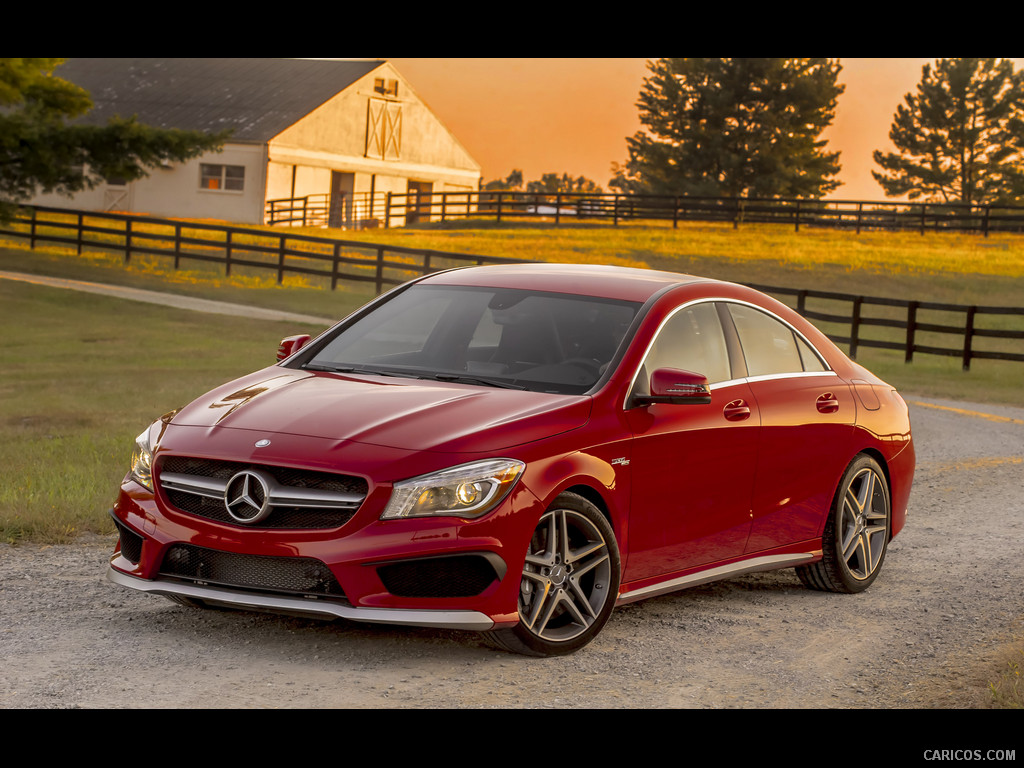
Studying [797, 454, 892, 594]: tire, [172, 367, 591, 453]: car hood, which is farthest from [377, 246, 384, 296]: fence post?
[172, 367, 591, 453]: car hood

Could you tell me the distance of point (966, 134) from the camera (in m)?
79.8

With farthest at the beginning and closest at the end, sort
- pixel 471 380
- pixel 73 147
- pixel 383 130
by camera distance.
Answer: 1. pixel 383 130
2. pixel 73 147
3. pixel 471 380

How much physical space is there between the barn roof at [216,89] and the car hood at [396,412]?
5133 cm

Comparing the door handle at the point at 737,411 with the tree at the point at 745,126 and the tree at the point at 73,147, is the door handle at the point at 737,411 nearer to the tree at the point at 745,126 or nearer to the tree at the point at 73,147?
the tree at the point at 73,147

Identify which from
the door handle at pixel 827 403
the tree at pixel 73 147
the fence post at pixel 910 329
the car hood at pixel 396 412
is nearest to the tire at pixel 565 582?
the car hood at pixel 396 412

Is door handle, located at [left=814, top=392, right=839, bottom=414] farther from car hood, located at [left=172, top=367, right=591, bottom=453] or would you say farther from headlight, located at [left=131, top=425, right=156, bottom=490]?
headlight, located at [left=131, top=425, right=156, bottom=490]

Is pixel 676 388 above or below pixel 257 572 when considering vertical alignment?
above

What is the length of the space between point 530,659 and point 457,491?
87 centimetres

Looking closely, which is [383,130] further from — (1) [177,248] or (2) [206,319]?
(2) [206,319]

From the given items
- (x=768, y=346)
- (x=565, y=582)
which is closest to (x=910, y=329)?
(x=768, y=346)

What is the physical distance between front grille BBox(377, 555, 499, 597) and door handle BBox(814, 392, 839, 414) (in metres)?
2.51

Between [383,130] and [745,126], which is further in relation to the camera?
[745,126]
